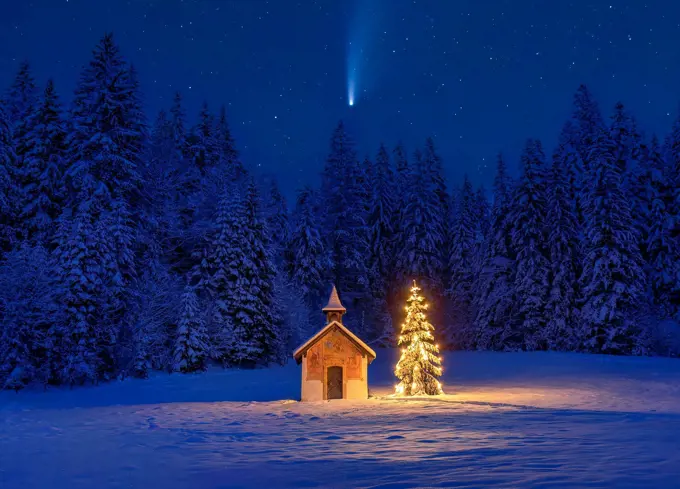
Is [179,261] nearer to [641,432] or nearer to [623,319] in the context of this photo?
[623,319]

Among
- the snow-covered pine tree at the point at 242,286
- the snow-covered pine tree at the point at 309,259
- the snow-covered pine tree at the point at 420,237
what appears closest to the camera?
the snow-covered pine tree at the point at 242,286

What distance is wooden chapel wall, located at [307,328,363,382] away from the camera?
71.6ft

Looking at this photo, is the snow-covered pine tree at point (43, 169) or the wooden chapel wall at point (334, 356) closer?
the wooden chapel wall at point (334, 356)

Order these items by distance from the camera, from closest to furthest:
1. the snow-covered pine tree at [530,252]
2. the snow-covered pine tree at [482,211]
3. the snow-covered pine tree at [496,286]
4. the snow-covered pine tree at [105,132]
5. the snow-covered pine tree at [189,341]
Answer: the snow-covered pine tree at [105,132] < the snow-covered pine tree at [189,341] < the snow-covered pine tree at [530,252] < the snow-covered pine tree at [496,286] < the snow-covered pine tree at [482,211]

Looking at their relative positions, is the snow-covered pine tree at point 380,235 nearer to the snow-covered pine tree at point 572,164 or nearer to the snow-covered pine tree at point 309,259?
the snow-covered pine tree at point 309,259

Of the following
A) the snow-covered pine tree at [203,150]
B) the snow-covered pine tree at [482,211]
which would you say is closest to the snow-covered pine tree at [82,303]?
the snow-covered pine tree at [203,150]

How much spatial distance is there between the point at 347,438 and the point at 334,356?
9.84m

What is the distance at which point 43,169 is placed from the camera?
1224 inches

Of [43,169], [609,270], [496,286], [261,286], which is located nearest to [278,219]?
[261,286]

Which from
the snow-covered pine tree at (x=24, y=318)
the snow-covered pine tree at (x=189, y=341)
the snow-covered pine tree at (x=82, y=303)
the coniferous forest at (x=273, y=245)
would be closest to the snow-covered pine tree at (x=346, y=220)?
the coniferous forest at (x=273, y=245)

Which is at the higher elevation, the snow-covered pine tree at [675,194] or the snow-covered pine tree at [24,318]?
the snow-covered pine tree at [675,194]

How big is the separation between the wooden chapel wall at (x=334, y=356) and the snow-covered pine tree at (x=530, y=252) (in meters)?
22.8

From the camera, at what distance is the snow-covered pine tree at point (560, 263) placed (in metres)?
38.8

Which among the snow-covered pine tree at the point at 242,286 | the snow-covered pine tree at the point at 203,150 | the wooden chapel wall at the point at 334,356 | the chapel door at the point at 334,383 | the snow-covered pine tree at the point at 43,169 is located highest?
the snow-covered pine tree at the point at 203,150
